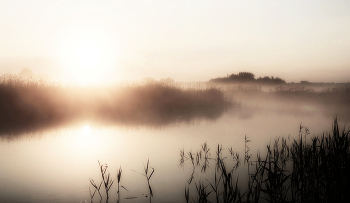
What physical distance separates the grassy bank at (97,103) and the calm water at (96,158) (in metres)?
2.37

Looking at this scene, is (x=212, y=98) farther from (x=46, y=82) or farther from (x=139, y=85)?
(x=46, y=82)

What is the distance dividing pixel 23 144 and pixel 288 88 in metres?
22.3

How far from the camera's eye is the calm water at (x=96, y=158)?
3756mm

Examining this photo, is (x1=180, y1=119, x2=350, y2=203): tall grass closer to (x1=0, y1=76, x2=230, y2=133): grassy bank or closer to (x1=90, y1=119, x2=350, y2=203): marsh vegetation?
(x1=90, y1=119, x2=350, y2=203): marsh vegetation

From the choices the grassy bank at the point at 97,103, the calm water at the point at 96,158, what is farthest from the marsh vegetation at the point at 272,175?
the grassy bank at the point at 97,103

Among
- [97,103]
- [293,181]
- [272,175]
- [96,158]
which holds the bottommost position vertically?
[96,158]

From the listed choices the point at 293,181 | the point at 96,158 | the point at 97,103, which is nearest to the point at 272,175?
the point at 293,181

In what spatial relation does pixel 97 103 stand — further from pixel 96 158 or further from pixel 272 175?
pixel 272 175

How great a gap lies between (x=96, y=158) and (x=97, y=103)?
886 cm

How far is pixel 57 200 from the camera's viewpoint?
3.47 m

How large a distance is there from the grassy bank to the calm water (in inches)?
93.3

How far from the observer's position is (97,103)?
14.0 meters

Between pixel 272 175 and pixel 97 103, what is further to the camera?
pixel 97 103

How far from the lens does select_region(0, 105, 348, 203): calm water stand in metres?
3.76
